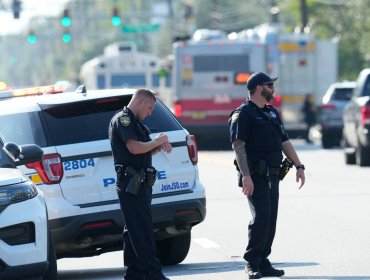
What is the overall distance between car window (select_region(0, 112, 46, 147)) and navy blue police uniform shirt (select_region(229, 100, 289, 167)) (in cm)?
164

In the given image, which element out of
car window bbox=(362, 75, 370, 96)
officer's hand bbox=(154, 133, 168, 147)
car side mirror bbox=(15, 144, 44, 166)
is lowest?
car window bbox=(362, 75, 370, 96)

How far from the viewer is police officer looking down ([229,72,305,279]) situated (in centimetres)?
1095

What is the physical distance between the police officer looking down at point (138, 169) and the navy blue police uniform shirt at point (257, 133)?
2.91 feet

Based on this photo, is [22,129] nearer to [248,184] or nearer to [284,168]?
[248,184]

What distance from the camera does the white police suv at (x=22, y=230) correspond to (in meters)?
9.85

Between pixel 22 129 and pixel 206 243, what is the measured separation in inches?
134

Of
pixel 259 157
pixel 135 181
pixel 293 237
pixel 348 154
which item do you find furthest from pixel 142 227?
pixel 348 154

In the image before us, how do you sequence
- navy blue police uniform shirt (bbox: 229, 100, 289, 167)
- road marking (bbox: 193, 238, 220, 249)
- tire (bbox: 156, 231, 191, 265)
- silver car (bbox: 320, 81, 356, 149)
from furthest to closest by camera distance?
silver car (bbox: 320, 81, 356, 149) < road marking (bbox: 193, 238, 220, 249) < tire (bbox: 156, 231, 191, 265) < navy blue police uniform shirt (bbox: 229, 100, 289, 167)

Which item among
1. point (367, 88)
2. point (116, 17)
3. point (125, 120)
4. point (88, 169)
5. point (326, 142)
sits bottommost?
point (326, 142)

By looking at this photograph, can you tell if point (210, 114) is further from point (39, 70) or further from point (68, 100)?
point (39, 70)

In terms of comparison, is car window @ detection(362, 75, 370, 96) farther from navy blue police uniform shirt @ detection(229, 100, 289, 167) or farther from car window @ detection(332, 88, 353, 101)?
navy blue police uniform shirt @ detection(229, 100, 289, 167)

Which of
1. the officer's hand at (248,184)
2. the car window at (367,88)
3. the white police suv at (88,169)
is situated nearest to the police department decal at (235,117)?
the officer's hand at (248,184)

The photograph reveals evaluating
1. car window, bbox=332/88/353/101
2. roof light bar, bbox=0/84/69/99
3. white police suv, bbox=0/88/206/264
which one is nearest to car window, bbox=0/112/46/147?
white police suv, bbox=0/88/206/264

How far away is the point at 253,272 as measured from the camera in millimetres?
11016
